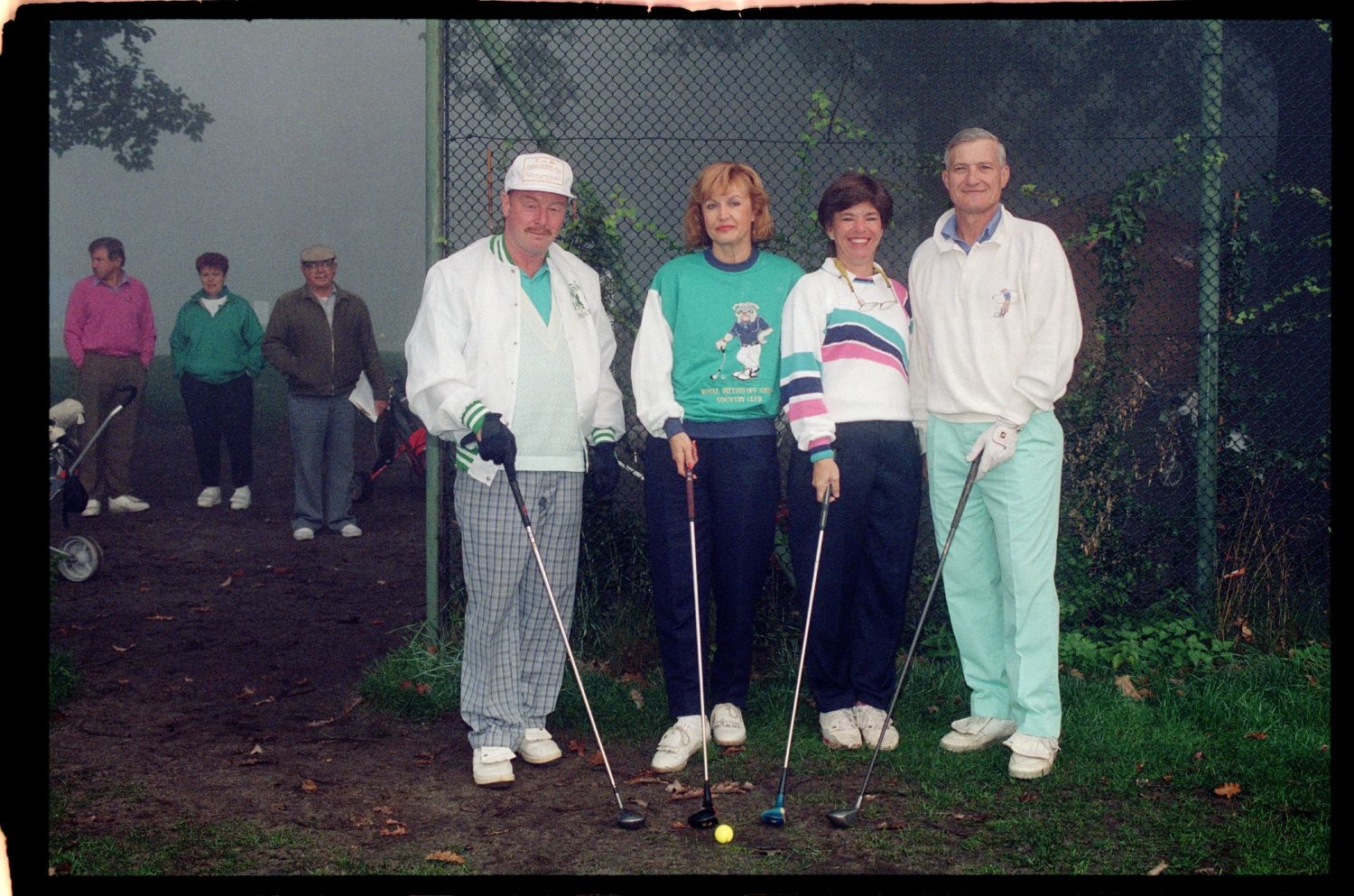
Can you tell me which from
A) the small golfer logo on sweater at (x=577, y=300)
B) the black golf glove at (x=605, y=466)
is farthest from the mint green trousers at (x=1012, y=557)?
the small golfer logo on sweater at (x=577, y=300)

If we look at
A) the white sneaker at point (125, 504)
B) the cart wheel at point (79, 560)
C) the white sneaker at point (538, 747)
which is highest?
the white sneaker at point (125, 504)

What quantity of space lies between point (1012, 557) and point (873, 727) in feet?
2.72

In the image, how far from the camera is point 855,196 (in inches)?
191

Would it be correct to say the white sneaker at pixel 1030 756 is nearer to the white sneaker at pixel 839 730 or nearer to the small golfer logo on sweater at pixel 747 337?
the white sneaker at pixel 839 730

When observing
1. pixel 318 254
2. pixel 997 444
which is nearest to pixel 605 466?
pixel 997 444

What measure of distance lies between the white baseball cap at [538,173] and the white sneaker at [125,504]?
7.44m

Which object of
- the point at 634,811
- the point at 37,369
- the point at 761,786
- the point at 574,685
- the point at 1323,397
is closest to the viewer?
the point at 37,369

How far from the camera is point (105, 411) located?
1045 cm

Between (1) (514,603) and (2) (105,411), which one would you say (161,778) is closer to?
(1) (514,603)

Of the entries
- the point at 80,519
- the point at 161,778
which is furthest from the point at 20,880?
the point at 80,519

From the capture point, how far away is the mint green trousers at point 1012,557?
15.7 feet

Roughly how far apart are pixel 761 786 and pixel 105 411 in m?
7.53

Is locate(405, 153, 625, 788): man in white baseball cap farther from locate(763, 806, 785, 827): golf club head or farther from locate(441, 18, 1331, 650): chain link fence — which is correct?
locate(441, 18, 1331, 650): chain link fence

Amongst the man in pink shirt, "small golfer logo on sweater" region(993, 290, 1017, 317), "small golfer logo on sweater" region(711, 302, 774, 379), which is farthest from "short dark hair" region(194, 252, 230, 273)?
"small golfer logo on sweater" region(993, 290, 1017, 317)
